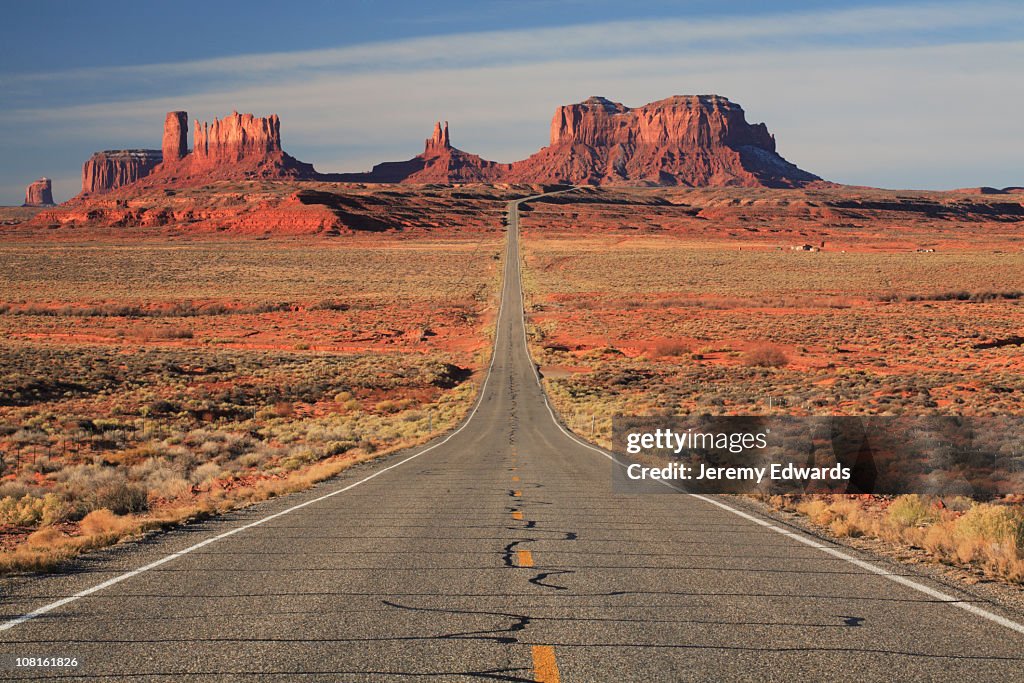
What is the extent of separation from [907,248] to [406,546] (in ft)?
430

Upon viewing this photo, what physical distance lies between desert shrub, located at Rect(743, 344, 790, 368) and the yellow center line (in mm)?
43763

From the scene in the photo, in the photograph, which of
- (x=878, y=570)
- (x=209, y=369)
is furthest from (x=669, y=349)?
(x=878, y=570)

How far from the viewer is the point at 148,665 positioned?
5484mm

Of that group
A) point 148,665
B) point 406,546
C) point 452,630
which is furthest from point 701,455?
point 148,665

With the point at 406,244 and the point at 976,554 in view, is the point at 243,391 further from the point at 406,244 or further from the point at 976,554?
the point at 406,244

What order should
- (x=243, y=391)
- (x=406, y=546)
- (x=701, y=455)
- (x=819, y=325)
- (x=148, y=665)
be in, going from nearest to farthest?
1. (x=148, y=665)
2. (x=406, y=546)
3. (x=701, y=455)
4. (x=243, y=391)
5. (x=819, y=325)

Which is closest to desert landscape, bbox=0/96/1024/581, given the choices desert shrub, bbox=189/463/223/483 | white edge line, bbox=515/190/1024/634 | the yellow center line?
desert shrub, bbox=189/463/223/483

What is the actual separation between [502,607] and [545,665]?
148 cm

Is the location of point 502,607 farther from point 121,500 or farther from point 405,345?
point 405,345

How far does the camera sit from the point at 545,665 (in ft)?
18.1

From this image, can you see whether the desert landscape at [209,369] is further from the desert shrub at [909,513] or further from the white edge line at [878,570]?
the desert shrub at [909,513]

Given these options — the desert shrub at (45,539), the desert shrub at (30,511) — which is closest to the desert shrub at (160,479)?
the desert shrub at (30,511)

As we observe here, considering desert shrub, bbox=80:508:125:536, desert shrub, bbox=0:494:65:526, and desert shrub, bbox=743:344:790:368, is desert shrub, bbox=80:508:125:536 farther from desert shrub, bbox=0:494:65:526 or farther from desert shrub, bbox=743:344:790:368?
desert shrub, bbox=743:344:790:368

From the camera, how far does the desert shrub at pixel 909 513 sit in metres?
11.1
